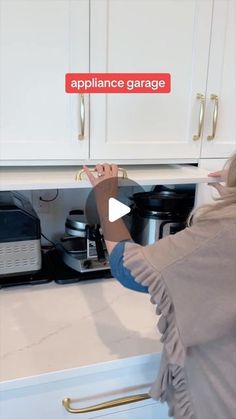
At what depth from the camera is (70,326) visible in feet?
3.34

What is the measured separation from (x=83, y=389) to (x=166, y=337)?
30 cm

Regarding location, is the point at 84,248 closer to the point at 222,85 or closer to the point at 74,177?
the point at 74,177

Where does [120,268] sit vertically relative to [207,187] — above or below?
below

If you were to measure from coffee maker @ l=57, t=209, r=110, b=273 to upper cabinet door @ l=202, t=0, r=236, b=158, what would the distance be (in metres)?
0.47

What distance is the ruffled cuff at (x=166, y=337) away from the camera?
0.71 metres

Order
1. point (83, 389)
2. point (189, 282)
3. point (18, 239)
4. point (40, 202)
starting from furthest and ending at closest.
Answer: point (40, 202), point (18, 239), point (83, 389), point (189, 282)

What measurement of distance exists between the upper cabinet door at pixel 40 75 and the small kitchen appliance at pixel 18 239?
19cm

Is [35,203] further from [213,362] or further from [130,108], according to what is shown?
[213,362]

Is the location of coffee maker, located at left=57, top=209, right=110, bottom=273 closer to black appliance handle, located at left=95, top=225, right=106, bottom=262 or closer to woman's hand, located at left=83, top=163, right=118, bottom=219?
black appliance handle, located at left=95, top=225, right=106, bottom=262

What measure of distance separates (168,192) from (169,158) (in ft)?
0.81

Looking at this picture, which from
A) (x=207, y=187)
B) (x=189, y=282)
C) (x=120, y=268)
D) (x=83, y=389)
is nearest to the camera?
(x=189, y=282)

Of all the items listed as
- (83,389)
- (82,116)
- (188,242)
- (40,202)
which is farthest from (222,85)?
(83,389)

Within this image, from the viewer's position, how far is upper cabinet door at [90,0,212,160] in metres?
1.03

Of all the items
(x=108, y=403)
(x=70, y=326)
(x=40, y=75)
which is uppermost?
(x=40, y=75)
